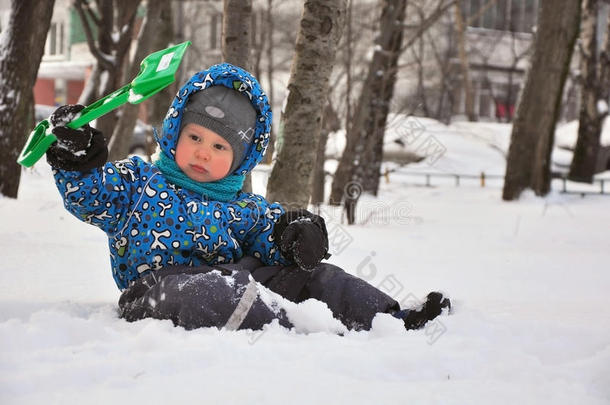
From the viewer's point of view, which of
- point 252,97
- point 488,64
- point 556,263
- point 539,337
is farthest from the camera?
point 488,64

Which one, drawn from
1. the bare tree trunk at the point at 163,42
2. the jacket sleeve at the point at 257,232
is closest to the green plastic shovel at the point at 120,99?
the jacket sleeve at the point at 257,232

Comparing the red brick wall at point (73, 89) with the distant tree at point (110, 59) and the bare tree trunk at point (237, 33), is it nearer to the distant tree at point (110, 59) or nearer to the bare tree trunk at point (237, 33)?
the distant tree at point (110, 59)

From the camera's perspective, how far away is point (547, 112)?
10656mm

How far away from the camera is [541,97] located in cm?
1058

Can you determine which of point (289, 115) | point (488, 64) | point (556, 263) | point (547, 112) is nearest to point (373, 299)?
point (289, 115)

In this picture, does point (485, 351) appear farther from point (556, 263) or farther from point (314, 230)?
point (556, 263)

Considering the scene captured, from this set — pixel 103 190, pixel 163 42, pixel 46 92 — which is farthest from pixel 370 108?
pixel 46 92

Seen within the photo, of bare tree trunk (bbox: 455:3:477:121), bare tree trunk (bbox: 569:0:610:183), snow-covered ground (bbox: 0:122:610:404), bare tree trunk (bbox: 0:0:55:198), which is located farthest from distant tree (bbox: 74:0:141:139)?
bare tree trunk (bbox: 455:3:477:121)

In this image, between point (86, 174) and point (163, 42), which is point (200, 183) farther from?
point (163, 42)

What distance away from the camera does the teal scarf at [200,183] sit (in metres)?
2.89

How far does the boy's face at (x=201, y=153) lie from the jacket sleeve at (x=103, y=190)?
0.51 feet

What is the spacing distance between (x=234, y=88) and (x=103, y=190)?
71 cm

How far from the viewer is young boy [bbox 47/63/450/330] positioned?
8.11ft

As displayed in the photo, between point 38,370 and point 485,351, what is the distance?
1.38m
